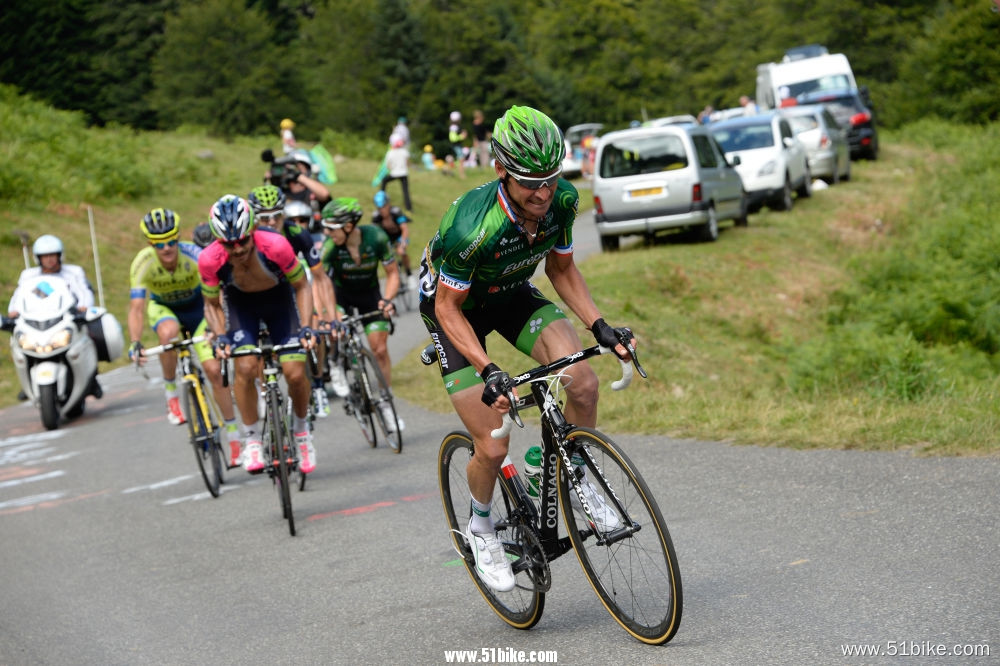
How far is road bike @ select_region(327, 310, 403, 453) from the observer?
11.2 metres

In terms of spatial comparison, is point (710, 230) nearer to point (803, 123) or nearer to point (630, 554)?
point (803, 123)

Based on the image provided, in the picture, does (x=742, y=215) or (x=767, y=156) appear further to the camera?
(x=767, y=156)

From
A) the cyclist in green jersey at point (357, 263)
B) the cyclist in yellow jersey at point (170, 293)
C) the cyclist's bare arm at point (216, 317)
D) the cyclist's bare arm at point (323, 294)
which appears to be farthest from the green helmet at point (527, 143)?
the cyclist in green jersey at point (357, 263)

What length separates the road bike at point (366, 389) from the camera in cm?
1116

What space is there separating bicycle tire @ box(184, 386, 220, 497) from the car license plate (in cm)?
1164

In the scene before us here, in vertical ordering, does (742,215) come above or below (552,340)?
below

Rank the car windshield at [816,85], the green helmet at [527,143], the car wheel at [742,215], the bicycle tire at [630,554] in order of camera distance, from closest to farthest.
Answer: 1. the bicycle tire at [630,554]
2. the green helmet at [527,143]
3. the car wheel at [742,215]
4. the car windshield at [816,85]

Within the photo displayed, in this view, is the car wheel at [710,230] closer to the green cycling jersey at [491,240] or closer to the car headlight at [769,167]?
the car headlight at [769,167]

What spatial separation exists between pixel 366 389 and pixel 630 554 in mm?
6256

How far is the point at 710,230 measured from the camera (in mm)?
21047

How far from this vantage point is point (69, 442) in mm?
14438

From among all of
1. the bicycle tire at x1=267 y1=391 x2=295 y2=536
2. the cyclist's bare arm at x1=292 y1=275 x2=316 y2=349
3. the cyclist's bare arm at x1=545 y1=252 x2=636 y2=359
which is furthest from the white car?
the cyclist's bare arm at x1=545 y1=252 x2=636 y2=359
